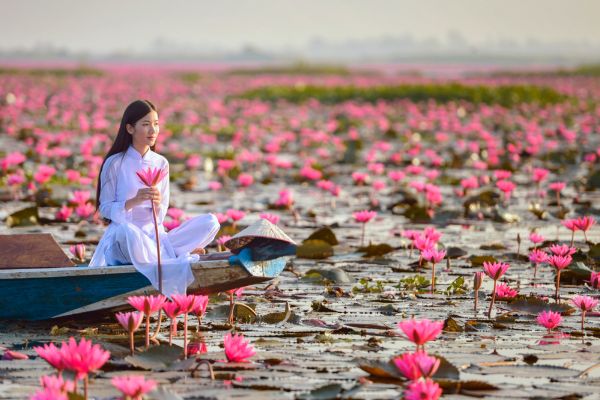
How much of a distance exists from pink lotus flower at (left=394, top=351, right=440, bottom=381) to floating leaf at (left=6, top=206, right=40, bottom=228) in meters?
5.41

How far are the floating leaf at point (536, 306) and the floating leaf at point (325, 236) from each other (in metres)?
2.34

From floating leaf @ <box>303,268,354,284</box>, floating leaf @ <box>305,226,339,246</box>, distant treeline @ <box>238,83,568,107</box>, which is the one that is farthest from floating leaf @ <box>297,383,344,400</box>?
distant treeline @ <box>238,83,568,107</box>

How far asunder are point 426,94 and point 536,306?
20338 mm

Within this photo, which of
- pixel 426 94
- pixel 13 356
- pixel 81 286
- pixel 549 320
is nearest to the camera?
pixel 13 356

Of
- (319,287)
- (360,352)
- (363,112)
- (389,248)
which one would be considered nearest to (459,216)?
(389,248)

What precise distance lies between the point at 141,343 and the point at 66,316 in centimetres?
58

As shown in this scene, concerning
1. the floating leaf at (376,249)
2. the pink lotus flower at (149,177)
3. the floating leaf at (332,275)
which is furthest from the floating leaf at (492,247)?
the pink lotus flower at (149,177)

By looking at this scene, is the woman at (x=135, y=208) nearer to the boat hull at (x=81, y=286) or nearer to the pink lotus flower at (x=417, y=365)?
the boat hull at (x=81, y=286)

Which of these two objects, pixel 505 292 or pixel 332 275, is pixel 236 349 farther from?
pixel 332 275

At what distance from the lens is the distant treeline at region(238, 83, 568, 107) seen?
25.2 meters

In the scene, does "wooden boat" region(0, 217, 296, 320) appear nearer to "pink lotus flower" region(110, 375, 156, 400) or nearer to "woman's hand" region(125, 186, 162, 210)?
"woman's hand" region(125, 186, 162, 210)

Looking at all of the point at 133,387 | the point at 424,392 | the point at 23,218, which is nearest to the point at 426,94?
the point at 23,218

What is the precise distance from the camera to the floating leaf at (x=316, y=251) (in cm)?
804

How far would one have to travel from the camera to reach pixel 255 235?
561 cm
